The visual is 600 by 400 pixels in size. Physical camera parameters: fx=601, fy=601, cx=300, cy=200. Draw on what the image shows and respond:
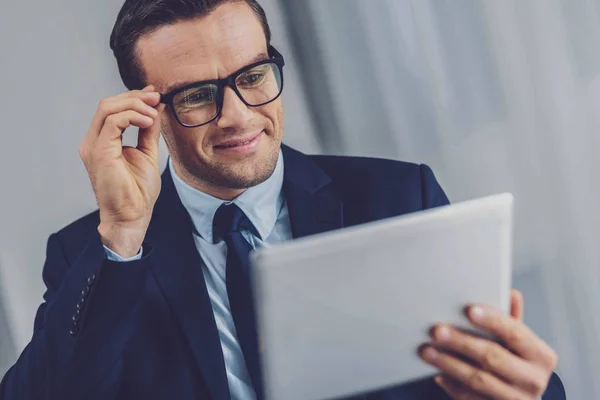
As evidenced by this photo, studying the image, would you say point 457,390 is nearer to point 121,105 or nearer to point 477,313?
point 477,313

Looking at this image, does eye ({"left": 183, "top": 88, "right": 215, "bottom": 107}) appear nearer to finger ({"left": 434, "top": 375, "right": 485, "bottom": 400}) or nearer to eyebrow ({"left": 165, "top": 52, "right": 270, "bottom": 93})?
eyebrow ({"left": 165, "top": 52, "right": 270, "bottom": 93})

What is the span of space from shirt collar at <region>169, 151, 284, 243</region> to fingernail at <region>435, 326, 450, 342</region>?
0.54 metres

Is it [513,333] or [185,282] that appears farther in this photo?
[185,282]

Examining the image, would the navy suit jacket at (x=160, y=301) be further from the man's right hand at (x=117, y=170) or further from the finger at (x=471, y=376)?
the finger at (x=471, y=376)

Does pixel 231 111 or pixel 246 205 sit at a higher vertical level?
pixel 231 111

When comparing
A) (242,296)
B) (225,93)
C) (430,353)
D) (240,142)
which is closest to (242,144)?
(240,142)

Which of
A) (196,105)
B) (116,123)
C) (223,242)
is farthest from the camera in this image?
(223,242)

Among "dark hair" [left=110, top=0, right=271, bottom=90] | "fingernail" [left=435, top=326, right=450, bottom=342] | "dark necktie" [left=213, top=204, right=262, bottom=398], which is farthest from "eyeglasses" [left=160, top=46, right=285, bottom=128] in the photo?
"fingernail" [left=435, top=326, right=450, bottom=342]

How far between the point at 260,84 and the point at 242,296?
45 centimetres

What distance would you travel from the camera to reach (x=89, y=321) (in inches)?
45.9

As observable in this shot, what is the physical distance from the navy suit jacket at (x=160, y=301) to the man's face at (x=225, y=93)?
104mm

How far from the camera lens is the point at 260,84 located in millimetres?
1280

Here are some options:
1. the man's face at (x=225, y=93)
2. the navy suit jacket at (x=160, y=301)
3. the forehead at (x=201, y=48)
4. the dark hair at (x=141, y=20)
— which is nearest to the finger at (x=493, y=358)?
the navy suit jacket at (x=160, y=301)

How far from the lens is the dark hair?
124 cm
